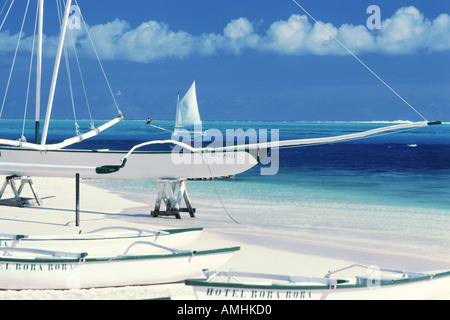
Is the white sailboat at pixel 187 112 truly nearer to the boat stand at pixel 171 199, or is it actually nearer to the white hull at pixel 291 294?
the boat stand at pixel 171 199

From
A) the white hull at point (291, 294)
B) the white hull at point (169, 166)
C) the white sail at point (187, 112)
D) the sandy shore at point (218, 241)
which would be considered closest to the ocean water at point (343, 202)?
the sandy shore at point (218, 241)

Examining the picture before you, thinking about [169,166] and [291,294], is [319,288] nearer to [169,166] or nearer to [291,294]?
[291,294]

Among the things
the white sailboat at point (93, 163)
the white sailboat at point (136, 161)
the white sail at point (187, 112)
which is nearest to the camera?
the white sailboat at point (136, 161)

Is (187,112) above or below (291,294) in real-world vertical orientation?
above

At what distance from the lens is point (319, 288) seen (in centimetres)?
848

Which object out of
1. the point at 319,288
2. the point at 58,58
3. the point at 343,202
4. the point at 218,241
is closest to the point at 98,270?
the point at 319,288

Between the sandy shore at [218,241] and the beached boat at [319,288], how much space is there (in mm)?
1638

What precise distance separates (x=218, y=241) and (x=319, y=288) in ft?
22.7

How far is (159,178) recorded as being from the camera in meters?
18.8

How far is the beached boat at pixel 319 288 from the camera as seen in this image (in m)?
8.42

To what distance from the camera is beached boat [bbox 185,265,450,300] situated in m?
8.42

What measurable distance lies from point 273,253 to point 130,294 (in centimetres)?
462
